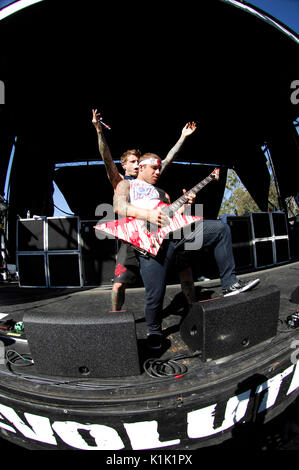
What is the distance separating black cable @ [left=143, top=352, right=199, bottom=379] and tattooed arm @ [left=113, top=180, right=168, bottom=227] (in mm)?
901

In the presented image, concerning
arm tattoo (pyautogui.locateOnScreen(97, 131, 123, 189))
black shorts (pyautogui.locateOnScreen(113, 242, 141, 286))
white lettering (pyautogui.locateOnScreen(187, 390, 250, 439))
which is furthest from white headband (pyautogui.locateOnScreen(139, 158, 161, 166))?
white lettering (pyautogui.locateOnScreen(187, 390, 250, 439))

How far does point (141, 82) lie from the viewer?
4078 millimetres

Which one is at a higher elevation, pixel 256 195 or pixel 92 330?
pixel 256 195

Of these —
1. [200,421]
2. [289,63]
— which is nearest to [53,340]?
[200,421]

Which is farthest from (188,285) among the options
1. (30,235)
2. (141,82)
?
(141,82)

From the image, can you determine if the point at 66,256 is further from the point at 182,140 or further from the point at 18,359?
Answer: the point at 182,140

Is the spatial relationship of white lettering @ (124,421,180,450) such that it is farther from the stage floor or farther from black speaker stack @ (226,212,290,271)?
black speaker stack @ (226,212,290,271)

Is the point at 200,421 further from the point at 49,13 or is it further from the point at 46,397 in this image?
the point at 49,13

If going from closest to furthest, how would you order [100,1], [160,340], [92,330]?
[92,330] → [160,340] → [100,1]

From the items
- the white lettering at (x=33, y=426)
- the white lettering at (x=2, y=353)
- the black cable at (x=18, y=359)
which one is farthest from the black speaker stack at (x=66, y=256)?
the white lettering at (x=33, y=426)

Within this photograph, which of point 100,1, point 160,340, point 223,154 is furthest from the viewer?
point 223,154

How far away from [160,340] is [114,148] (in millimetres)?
6987

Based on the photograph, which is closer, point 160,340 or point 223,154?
point 160,340

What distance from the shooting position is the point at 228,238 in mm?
1546
